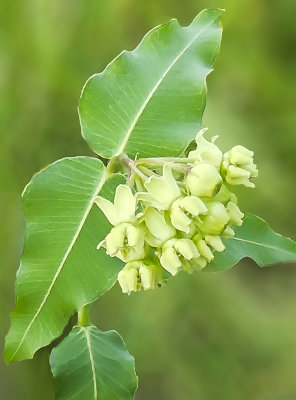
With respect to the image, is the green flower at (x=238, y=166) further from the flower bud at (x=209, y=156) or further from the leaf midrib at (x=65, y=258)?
the leaf midrib at (x=65, y=258)

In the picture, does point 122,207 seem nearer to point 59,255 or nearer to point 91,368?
point 59,255

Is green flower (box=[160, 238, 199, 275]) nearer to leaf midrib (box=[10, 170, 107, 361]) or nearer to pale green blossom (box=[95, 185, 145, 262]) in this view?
pale green blossom (box=[95, 185, 145, 262])

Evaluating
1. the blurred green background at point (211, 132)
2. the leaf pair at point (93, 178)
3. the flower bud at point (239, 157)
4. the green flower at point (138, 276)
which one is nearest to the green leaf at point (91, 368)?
the leaf pair at point (93, 178)

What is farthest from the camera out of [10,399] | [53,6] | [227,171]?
[53,6]

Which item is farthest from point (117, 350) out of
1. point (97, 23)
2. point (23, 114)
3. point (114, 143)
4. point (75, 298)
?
point (97, 23)

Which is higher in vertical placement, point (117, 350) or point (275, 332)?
point (117, 350)

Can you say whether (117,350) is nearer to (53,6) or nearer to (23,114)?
(23,114)

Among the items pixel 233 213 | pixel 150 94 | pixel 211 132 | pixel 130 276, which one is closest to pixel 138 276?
pixel 130 276
